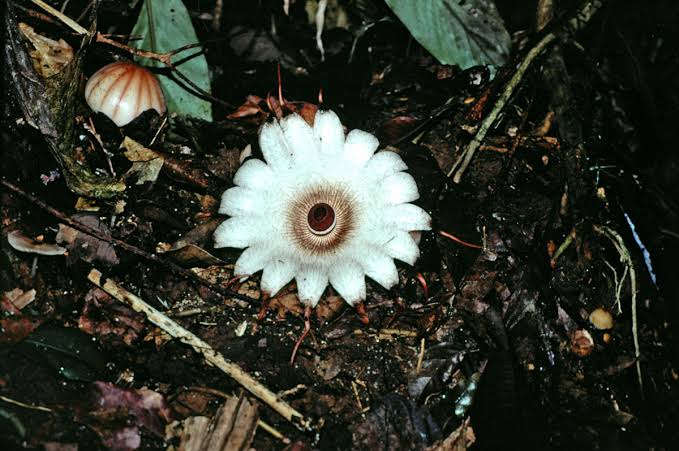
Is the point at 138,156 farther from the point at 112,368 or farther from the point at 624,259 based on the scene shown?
the point at 624,259

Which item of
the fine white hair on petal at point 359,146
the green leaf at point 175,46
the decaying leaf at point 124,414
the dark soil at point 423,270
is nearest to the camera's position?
the decaying leaf at point 124,414

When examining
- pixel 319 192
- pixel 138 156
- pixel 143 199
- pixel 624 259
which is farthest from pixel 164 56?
pixel 624 259

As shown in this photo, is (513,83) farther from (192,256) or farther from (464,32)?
(192,256)

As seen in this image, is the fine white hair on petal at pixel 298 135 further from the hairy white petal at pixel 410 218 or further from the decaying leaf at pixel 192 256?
the decaying leaf at pixel 192 256

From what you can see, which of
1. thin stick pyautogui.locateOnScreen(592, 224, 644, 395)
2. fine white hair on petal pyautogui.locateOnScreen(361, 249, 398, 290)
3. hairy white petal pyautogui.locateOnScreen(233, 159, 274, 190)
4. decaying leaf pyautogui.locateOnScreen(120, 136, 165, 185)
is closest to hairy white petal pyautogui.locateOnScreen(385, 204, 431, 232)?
fine white hair on petal pyautogui.locateOnScreen(361, 249, 398, 290)

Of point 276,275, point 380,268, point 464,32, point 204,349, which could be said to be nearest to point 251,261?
point 276,275

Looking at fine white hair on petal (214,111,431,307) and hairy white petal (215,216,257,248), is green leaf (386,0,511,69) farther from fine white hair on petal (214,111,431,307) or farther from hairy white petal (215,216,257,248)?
hairy white petal (215,216,257,248)

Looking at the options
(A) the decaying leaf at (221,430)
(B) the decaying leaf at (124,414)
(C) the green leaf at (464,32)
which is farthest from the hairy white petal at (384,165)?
(B) the decaying leaf at (124,414)

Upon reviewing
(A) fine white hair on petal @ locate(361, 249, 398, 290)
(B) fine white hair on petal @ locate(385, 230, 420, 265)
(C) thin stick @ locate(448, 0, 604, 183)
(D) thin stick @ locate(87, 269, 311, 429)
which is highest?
(C) thin stick @ locate(448, 0, 604, 183)
